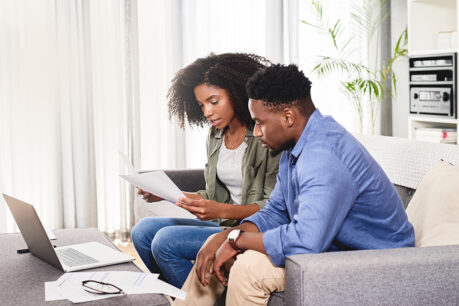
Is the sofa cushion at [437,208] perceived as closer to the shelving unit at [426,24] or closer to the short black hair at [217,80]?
the short black hair at [217,80]

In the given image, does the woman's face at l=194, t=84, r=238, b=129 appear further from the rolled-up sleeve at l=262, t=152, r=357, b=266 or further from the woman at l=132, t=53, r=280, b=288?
the rolled-up sleeve at l=262, t=152, r=357, b=266

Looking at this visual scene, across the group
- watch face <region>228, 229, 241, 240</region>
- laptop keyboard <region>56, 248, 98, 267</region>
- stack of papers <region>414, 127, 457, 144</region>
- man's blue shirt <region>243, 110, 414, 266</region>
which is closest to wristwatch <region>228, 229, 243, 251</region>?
watch face <region>228, 229, 241, 240</region>

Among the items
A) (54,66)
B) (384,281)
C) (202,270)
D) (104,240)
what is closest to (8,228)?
(54,66)

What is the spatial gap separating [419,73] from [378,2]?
0.86 m

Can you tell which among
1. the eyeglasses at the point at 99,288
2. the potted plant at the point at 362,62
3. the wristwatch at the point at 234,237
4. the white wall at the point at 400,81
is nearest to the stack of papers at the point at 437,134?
the potted plant at the point at 362,62

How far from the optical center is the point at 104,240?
2057 millimetres

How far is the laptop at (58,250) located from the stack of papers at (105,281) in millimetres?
101

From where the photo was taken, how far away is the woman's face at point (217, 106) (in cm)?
224

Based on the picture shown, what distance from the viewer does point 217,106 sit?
224cm

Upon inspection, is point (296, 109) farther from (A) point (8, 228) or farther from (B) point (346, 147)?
(A) point (8, 228)

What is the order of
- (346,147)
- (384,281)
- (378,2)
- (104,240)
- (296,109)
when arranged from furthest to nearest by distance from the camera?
(378,2), (104,240), (296,109), (346,147), (384,281)

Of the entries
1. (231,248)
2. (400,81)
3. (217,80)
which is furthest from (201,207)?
(400,81)

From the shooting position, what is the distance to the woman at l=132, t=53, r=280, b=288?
2.02m

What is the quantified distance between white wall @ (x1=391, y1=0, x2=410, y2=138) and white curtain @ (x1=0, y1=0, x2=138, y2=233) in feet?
6.51
